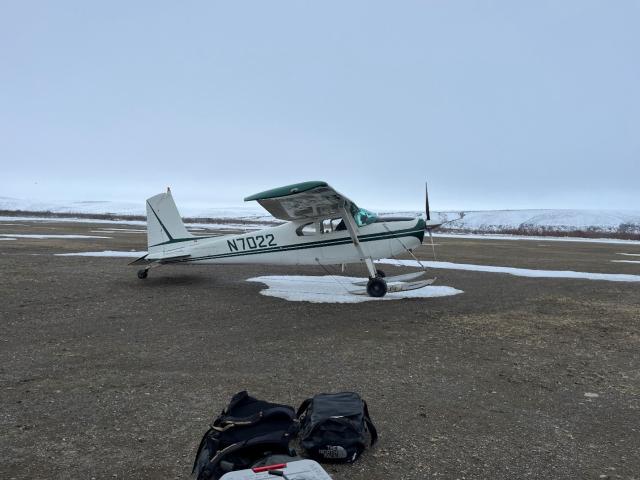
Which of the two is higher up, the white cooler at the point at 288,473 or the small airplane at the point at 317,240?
the small airplane at the point at 317,240

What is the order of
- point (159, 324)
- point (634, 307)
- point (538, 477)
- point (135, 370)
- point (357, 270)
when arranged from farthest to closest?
1. point (357, 270)
2. point (634, 307)
3. point (159, 324)
4. point (135, 370)
5. point (538, 477)

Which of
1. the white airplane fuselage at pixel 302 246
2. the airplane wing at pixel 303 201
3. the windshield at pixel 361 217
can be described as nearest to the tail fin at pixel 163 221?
the white airplane fuselage at pixel 302 246

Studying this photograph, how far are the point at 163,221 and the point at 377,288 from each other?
6.67m

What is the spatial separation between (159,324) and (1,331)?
7.95ft

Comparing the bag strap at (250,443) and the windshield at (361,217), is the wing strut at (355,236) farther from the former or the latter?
the bag strap at (250,443)

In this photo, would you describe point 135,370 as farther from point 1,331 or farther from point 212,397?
point 1,331

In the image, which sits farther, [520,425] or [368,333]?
[368,333]

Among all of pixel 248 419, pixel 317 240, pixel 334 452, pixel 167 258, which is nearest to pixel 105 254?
pixel 167 258

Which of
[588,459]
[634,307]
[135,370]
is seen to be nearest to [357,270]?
[634,307]

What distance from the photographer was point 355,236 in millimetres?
10859

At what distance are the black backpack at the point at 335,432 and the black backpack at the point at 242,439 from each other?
182mm

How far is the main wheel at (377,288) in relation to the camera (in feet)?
34.0

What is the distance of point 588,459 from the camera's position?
137 inches

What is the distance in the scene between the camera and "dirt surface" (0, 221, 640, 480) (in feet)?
11.3
